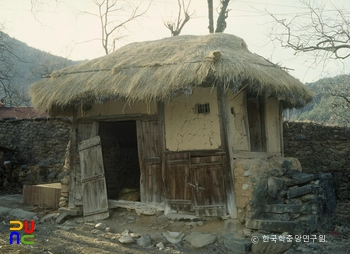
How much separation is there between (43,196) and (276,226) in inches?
219

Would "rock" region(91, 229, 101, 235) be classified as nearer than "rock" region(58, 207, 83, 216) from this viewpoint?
Yes

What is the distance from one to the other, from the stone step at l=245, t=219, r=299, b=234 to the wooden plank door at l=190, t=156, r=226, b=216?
0.69 m

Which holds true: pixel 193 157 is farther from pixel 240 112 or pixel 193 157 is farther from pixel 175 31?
pixel 175 31

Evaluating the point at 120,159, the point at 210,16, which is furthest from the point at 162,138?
the point at 210,16

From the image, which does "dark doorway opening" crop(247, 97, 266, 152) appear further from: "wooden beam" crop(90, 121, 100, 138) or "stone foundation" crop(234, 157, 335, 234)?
"wooden beam" crop(90, 121, 100, 138)

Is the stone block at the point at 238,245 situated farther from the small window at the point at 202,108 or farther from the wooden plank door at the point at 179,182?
the small window at the point at 202,108

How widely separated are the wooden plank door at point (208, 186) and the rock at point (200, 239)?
590 mm

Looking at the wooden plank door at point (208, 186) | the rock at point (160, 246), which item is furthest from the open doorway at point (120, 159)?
the rock at point (160, 246)

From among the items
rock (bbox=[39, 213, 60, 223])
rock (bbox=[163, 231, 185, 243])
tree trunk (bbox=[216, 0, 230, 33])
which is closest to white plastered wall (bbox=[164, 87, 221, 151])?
rock (bbox=[163, 231, 185, 243])

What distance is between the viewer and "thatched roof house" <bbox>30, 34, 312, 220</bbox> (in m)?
5.92

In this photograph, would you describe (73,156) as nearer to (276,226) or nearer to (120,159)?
(120,159)

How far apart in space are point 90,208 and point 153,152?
1717 mm

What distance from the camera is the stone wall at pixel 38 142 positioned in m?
11.7

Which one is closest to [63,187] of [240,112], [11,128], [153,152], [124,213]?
[124,213]
